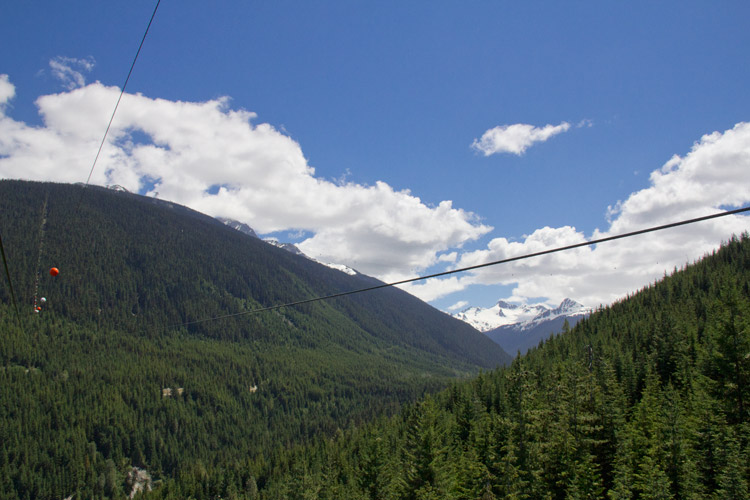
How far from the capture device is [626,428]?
4531cm

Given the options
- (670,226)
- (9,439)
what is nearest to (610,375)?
(670,226)

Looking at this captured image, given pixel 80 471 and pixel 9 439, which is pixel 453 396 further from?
pixel 9 439

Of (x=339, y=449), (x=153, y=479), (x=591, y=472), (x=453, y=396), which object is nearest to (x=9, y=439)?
(x=153, y=479)

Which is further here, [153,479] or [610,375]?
[153,479]

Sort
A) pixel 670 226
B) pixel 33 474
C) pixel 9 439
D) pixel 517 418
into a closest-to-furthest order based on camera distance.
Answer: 1. pixel 670 226
2. pixel 517 418
3. pixel 33 474
4. pixel 9 439

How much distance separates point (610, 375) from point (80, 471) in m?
202

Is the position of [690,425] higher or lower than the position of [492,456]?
higher

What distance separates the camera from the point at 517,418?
43.2 metres

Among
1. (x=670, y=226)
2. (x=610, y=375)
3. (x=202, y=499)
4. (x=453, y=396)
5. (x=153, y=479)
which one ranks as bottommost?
(x=153, y=479)

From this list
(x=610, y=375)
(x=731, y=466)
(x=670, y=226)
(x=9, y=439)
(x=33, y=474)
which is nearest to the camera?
(x=670, y=226)

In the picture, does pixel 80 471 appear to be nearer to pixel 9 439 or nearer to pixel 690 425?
pixel 9 439

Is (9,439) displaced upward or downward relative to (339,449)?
downward

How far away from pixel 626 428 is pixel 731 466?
1336cm

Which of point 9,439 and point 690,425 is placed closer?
point 690,425
